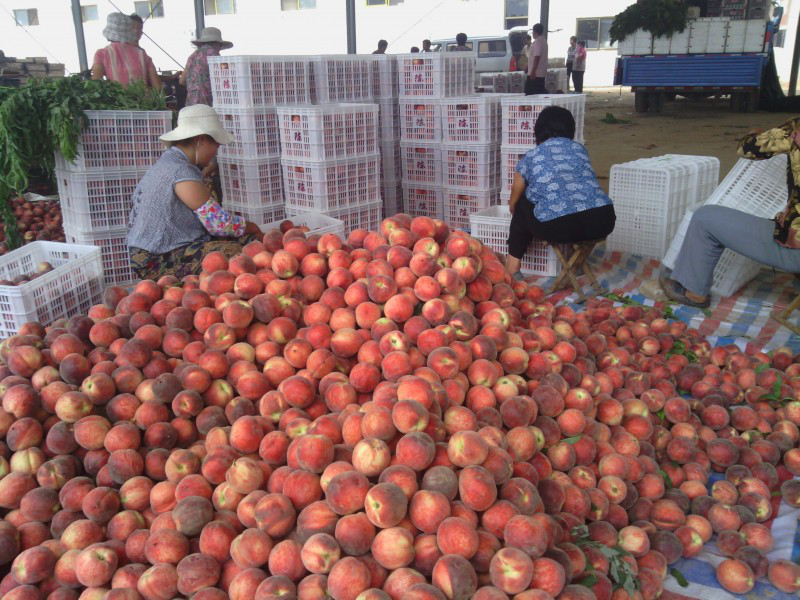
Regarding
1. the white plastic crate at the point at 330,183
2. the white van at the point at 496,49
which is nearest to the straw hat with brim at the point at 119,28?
the white plastic crate at the point at 330,183

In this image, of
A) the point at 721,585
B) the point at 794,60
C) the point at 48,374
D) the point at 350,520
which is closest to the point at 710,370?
the point at 721,585

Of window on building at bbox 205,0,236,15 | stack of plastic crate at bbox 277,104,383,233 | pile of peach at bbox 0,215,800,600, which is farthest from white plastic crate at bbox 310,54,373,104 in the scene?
window on building at bbox 205,0,236,15

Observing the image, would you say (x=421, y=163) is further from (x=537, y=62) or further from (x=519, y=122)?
(x=537, y=62)

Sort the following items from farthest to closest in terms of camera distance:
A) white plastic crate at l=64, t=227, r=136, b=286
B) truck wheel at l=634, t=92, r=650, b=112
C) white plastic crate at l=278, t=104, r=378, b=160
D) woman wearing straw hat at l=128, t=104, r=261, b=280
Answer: truck wheel at l=634, t=92, r=650, b=112 < white plastic crate at l=278, t=104, r=378, b=160 < white plastic crate at l=64, t=227, r=136, b=286 < woman wearing straw hat at l=128, t=104, r=261, b=280

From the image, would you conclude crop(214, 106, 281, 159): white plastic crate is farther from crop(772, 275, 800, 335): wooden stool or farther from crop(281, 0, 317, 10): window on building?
crop(281, 0, 317, 10): window on building

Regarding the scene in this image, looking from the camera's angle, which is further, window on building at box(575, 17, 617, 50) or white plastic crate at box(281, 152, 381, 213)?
window on building at box(575, 17, 617, 50)

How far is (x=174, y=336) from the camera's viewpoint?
6.21ft

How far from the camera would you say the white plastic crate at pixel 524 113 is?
477cm

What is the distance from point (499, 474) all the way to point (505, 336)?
57 centimetres

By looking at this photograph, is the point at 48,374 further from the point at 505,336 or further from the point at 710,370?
the point at 710,370

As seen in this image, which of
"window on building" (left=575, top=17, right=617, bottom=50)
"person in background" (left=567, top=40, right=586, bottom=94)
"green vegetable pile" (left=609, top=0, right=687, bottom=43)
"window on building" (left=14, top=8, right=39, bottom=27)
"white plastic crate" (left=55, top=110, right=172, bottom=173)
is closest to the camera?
"white plastic crate" (left=55, top=110, right=172, bottom=173)

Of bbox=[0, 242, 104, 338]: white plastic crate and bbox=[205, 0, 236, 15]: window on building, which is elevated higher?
bbox=[205, 0, 236, 15]: window on building

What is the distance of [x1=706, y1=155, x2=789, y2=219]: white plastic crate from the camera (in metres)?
4.16

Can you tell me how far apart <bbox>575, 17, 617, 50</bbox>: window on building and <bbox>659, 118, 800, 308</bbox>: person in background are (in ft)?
69.5
